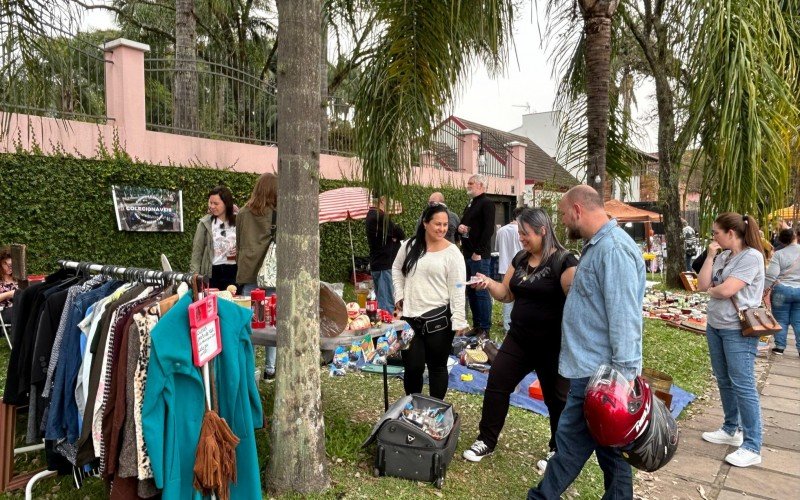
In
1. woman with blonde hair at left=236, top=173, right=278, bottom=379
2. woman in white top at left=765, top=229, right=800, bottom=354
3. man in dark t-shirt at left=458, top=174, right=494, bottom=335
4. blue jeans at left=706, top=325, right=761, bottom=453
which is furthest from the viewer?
woman in white top at left=765, top=229, right=800, bottom=354

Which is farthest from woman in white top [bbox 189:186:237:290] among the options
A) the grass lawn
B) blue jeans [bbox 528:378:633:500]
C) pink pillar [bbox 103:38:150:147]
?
pink pillar [bbox 103:38:150:147]

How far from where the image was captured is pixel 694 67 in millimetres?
3457

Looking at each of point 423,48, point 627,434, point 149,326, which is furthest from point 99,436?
point 423,48

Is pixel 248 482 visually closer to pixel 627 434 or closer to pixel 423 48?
pixel 627 434

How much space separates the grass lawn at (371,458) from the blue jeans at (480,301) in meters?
1.93

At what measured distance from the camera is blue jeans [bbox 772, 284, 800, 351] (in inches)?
283

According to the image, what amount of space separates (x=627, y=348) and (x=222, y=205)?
3.82m

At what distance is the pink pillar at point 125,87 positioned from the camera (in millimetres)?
7629

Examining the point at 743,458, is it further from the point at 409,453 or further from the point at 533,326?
the point at 409,453

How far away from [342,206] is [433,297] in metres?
3.92

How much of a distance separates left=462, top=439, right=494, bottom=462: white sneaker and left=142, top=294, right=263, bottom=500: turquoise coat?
150 centimetres

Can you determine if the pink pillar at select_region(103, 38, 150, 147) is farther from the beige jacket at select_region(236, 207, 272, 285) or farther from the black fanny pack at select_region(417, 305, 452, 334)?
the black fanny pack at select_region(417, 305, 452, 334)

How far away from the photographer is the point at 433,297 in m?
3.84

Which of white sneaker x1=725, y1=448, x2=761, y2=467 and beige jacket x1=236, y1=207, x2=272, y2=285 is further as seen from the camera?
beige jacket x1=236, y1=207, x2=272, y2=285
